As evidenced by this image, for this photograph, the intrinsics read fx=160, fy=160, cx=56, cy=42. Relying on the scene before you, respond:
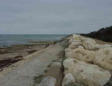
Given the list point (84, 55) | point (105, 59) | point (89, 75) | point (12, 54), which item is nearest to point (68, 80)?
point (89, 75)

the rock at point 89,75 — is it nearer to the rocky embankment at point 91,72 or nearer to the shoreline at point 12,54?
the rocky embankment at point 91,72

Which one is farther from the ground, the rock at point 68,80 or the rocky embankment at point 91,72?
the rocky embankment at point 91,72

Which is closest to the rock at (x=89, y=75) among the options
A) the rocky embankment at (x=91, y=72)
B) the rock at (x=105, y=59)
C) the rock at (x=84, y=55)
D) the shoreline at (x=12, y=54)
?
the rocky embankment at (x=91, y=72)

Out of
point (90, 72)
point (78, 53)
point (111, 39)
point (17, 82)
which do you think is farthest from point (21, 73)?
point (111, 39)

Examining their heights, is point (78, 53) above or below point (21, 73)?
above

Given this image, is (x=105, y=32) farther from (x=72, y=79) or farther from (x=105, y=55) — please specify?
(x=72, y=79)

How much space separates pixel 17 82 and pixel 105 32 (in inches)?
688

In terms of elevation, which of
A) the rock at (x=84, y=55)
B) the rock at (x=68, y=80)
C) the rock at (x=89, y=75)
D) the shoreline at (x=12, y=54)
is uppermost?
the rock at (x=84, y=55)

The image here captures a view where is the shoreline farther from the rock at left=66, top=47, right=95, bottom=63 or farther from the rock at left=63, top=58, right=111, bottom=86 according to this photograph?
the rock at left=63, top=58, right=111, bottom=86

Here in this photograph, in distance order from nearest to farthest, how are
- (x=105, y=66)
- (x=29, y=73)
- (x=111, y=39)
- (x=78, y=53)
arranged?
1. (x=105, y=66)
2. (x=29, y=73)
3. (x=78, y=53)
4. (x=111, y=39)

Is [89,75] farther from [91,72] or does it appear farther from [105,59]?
[105,59]

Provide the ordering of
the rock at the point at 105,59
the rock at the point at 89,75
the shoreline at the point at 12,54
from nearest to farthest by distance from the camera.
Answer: the rock at the point at 89,75
the rock at the point at 105,59
the shoreline at the point at 12,54

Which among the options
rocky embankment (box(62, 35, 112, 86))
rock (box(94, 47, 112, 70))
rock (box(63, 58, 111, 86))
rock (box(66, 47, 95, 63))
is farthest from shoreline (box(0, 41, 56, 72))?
rock (box(94, 47, 112, 70))

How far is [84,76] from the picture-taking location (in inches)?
199
